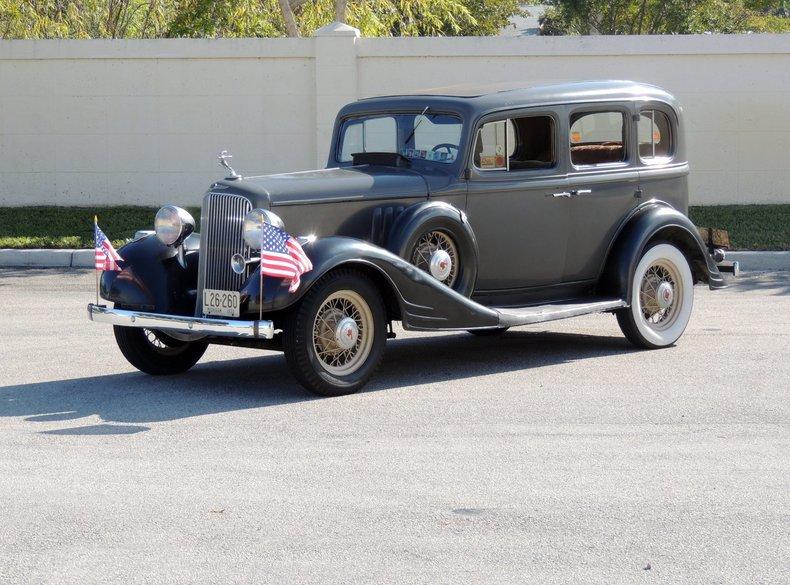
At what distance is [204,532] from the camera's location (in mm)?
4750

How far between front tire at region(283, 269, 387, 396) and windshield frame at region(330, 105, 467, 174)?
4.02ft

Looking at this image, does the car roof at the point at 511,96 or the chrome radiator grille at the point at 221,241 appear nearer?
the chrome radiator grille at the point at 221,241

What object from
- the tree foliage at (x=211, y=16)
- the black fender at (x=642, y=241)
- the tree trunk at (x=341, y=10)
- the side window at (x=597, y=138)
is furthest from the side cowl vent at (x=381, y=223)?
the tree foliage at (x=211, y=16)

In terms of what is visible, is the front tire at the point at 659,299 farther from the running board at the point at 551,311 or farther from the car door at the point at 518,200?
the car door at the point at 518,200

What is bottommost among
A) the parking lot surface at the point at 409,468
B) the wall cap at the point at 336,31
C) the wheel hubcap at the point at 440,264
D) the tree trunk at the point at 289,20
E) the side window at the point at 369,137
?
the parking lot surface at the point at 409,468

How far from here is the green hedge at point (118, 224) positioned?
46.6 ft

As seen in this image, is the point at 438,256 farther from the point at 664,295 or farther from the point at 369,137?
the point at 664,295

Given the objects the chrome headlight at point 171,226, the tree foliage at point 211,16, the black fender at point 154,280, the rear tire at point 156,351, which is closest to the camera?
the black fender at point 154,280

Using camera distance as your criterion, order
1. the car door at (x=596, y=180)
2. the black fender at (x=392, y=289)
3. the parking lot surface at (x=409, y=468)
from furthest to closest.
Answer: the car door at (x=596, y=180)
the black fender at (x=392, y=289)
the parking lot surface at (x=409, y=468)

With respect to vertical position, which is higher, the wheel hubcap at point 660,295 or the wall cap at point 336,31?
the wall cap at point 336,31

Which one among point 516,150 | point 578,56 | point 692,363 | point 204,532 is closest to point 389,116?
point 516,150

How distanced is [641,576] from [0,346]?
5.95 meters

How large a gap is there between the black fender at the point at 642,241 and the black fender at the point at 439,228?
1231mm

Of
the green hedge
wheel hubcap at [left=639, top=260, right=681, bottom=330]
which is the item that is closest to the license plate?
wheel hubcap at [left=639, top=260, right=681, bottom=330]
